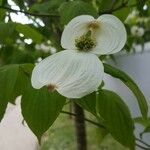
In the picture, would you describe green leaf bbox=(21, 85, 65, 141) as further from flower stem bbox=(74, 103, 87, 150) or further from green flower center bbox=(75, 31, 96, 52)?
flower stem bbox=(74, 103, 87, 150)

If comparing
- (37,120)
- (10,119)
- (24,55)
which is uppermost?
(37,120)

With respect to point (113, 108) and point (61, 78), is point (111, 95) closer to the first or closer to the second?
point (113, 108)

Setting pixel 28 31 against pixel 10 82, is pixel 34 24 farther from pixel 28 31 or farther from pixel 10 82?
pixel 10 82

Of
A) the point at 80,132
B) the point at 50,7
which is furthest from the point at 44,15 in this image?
the point at 80,132

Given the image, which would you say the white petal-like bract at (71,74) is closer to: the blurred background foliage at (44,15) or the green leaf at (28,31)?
the blurred background foliage at (44,15)

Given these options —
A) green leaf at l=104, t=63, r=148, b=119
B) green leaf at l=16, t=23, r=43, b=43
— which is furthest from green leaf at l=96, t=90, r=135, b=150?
green leaf at l=16, t=23, r=43, b=43

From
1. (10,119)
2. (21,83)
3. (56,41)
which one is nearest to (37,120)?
(21,83)

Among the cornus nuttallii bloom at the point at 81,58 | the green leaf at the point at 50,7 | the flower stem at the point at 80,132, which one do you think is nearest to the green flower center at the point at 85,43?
the cornus nuttallii bloom at the point at 81,58
